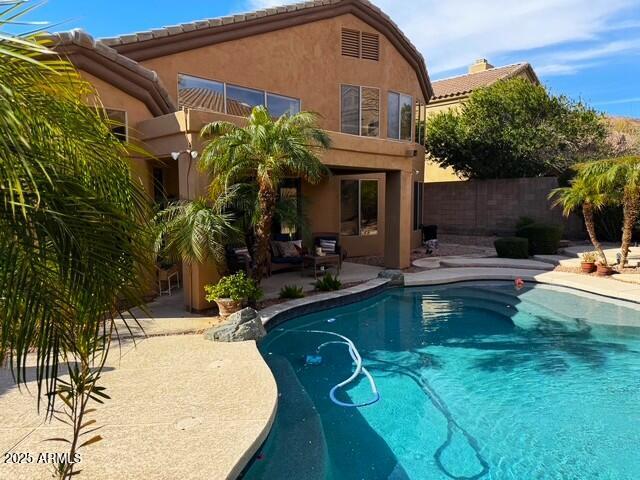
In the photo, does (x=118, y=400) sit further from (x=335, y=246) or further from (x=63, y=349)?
(x=335, y=246)

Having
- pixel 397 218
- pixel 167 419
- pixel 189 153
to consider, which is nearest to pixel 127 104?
pixel 189 153

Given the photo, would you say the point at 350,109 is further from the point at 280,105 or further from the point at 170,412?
the point at 170,412

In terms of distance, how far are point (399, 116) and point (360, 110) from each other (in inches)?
87.1

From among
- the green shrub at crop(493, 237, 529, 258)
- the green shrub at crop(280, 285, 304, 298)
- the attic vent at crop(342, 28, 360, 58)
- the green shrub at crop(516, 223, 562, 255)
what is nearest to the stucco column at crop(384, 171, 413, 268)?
the green shrub at crop(493, 237, 529, 258)

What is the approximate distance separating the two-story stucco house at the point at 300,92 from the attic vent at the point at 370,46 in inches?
1.5

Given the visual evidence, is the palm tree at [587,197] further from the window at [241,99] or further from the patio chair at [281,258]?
the window at [241,99]

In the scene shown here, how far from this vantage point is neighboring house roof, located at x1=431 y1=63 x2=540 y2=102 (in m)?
26.2

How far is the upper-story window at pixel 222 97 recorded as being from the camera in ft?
39.4

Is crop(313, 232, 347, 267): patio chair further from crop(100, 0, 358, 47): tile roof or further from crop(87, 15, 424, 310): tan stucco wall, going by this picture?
crop(100, 0, 358, 47): tile roof

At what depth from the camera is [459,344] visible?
8.81 m

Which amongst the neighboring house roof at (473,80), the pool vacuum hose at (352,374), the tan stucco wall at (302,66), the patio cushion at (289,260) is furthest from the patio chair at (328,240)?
the neighboring house roof at (473,80)

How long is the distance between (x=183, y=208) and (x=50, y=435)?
15.6ft

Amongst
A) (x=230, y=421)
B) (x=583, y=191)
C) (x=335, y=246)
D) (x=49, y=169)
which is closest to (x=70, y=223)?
(x=49, y=169)

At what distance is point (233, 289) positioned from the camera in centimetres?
858
